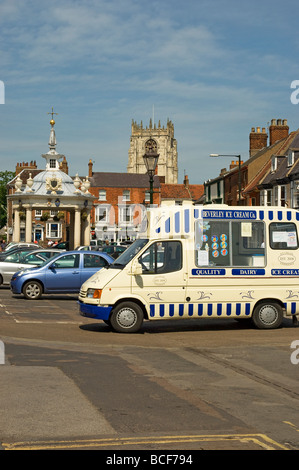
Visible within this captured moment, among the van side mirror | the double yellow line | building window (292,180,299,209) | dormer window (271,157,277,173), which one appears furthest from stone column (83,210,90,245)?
the double yellow line

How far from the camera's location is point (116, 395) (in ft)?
26.7

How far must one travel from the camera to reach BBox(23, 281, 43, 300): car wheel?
71.7 feet

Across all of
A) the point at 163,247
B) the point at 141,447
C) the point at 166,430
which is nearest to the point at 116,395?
the point at 166,430

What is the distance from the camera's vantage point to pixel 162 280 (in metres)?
14.1

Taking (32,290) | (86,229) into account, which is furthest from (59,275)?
(86,229)

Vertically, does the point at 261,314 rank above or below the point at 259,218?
below

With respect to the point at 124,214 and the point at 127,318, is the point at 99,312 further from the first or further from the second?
the point at 124,214

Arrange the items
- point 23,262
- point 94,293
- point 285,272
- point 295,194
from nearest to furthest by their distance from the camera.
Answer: point 94,293
point 285,272
point 23,262
point 295,194

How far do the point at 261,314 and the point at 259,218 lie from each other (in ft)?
7.09

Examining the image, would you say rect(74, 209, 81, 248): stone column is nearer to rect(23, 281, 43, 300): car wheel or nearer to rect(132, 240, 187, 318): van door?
rect(23, 281, 43, 300): car wheel

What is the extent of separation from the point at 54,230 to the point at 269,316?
257 feet

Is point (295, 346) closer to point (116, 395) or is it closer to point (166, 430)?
point (116, 395)

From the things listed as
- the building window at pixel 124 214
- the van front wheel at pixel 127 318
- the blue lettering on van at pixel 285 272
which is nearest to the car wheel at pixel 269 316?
the blue lettering on van at pixel 285 272
